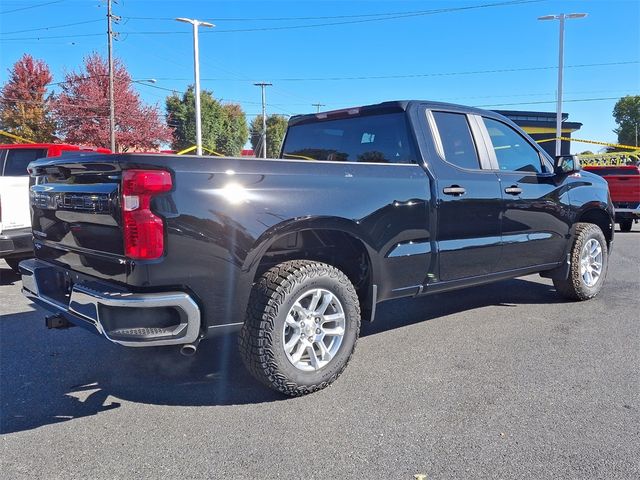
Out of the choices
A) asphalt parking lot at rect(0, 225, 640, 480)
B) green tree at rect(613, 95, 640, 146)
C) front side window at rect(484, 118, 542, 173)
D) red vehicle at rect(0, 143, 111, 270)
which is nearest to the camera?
asphalt parking lot at rect(0, 225, 640, 480)

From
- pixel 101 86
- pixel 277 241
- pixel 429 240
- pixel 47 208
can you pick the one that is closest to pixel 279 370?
pixel 277 241

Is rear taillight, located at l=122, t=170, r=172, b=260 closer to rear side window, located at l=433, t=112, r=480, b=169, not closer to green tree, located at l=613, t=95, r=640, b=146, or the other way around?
rear side window, located at l=433, t=112, r=480, b=169

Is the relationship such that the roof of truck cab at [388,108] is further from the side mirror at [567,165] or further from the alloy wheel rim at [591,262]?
the alloy wheel rim at [591,262]

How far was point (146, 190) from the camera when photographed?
2797mm

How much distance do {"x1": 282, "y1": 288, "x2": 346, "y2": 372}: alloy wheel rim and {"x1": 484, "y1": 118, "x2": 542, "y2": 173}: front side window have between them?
7.52 feet

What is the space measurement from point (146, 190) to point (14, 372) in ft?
6.89

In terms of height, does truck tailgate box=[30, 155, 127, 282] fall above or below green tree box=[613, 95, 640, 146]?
below

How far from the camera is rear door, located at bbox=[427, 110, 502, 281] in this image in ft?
13.8

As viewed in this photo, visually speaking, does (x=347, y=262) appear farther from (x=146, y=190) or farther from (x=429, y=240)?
(x=146, y=190)

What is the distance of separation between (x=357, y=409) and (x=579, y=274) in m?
3.63

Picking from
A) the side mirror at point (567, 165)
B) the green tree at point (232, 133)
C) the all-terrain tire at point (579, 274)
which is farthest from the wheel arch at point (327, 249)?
the green tree at point (232, 133)

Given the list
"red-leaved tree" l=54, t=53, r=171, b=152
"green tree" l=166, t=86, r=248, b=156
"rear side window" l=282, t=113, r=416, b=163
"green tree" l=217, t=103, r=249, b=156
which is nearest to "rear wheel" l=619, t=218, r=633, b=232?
"rear side window" l=282, t=113, r=416, b=163

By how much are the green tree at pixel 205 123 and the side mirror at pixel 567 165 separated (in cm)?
4137

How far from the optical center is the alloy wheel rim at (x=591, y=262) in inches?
230
